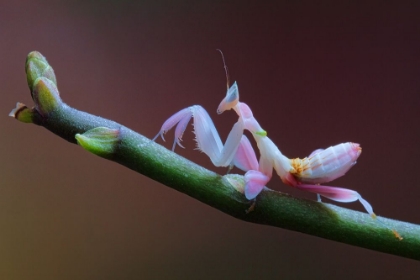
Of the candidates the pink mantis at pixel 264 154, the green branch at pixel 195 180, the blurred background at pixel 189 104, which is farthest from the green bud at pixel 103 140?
the blurred background at pixel 189 104

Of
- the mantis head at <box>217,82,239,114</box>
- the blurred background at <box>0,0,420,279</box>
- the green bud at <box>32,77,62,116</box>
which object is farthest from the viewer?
the blurred background at <box>0,0,420,279</box>

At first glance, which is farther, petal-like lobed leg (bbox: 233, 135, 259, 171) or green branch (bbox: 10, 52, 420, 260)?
petal-like lobed leg (bbox: 233, 135, 259, 171)

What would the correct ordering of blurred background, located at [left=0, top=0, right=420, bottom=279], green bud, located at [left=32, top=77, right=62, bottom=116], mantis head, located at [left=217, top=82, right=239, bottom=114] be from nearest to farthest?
green bud, located at [left=32, top=77, right=62, bottom=116] < mantis head, located at [left=217, top=82, right=239, bottom=114] < blurred background, located at [left=0, top=0, right=420, bottom=279]

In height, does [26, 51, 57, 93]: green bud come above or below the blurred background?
below

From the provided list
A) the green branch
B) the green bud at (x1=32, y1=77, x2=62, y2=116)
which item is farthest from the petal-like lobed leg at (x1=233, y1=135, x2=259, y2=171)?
the green bud at (x1=32, y1=77, x2=62, y2=116)

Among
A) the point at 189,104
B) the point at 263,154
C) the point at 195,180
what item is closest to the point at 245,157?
the point at 263,154

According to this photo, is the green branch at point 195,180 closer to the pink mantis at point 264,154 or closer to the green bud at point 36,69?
the green bud at point 36,69

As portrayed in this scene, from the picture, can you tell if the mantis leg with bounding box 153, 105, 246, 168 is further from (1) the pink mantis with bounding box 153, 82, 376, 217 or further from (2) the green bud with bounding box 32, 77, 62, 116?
(2) the green bud with bounding box 32, 77, 62, 116

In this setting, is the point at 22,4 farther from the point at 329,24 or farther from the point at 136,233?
the point at 329,24

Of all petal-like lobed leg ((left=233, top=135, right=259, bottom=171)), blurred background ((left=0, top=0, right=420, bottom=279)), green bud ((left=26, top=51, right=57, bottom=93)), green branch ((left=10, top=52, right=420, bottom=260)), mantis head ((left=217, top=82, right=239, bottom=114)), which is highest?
blurred background ((left=0, top=0, right=420, bottom=279))
